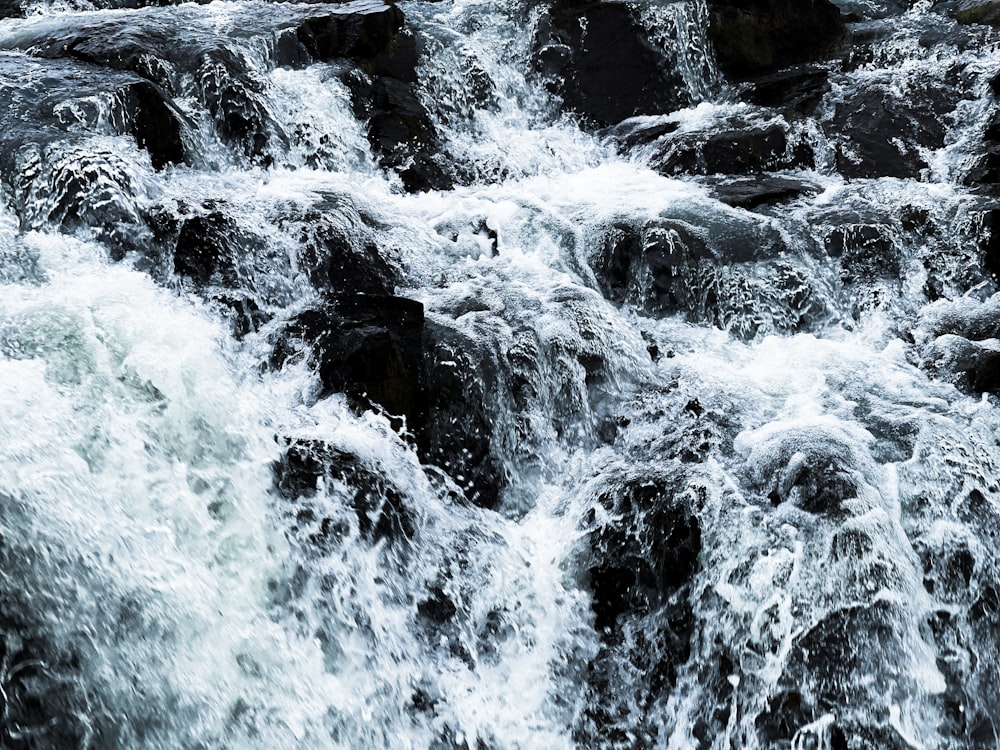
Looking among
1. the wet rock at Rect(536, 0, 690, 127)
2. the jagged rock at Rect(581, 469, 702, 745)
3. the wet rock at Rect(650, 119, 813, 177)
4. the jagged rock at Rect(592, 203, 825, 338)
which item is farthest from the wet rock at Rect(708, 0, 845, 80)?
the jagged rock at Rect(581, 469, 702, 745)

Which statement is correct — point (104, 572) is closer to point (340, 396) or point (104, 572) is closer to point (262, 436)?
point (262, 436)

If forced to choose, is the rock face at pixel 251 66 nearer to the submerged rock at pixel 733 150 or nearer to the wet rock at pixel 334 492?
the submerged rock at pixel 733 150

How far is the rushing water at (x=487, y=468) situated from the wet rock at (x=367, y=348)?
0.10m

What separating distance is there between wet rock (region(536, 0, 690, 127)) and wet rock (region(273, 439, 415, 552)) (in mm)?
6709

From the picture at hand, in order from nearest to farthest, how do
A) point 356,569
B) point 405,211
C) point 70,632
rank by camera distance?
point 70,632, point 356,569, point 405,211

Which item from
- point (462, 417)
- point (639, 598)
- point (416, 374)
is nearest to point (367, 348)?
point (416, 374)

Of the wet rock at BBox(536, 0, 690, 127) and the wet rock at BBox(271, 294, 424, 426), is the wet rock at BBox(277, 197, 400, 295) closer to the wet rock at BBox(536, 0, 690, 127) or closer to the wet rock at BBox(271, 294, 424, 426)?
the wet rock at BBox(271, 294, 424, 426)

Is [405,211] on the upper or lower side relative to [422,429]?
upper

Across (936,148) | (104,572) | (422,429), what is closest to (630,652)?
(422,429)

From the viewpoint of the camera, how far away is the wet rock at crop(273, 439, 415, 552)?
471 centimetres

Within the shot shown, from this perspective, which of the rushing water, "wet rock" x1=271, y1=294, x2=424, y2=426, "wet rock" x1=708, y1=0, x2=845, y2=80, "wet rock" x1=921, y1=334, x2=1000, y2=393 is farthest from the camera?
"wet rock" x1=708, y1=0, x2=845, y2=80

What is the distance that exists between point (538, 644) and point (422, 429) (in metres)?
1.51

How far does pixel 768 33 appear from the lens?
11641 mm

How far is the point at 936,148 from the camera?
376 inches
